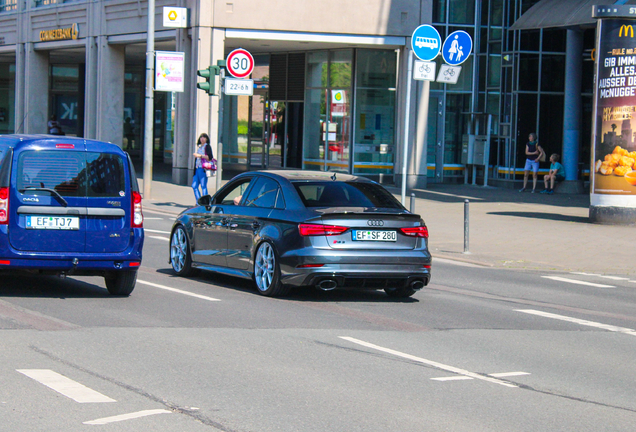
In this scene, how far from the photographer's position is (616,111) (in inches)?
764

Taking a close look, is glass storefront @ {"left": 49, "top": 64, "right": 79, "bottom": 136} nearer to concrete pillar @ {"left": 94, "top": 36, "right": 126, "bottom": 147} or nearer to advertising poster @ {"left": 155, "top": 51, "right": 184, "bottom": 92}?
concrete pillar @ {"left": 94, "top": 36, "right": 126, "bottom": 147}

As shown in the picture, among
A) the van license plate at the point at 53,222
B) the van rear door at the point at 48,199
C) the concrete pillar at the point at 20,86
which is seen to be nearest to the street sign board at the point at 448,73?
the van rear door at the point at 48,199

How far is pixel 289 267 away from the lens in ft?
33.5

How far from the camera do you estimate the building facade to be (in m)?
29.0

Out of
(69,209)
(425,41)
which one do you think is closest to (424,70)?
(425,41)

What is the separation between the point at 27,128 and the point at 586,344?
118ft

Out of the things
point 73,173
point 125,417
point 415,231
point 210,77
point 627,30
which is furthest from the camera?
point 210,77

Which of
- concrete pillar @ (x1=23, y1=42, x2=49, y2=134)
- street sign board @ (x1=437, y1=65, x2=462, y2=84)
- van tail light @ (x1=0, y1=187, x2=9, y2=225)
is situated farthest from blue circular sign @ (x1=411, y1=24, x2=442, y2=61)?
concrete pillar @ (x1=23, y1=42, x2=49, y2=134)

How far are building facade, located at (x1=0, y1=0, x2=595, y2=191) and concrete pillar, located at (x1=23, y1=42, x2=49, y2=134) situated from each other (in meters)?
1.79

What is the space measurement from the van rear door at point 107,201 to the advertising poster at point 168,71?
45.9ft

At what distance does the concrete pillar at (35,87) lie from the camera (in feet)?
132

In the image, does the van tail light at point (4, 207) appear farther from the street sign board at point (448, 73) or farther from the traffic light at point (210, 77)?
→ the traffic light at point (210, 77)

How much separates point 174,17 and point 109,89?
23.6ft

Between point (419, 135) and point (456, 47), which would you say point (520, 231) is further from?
point (419, 135)
